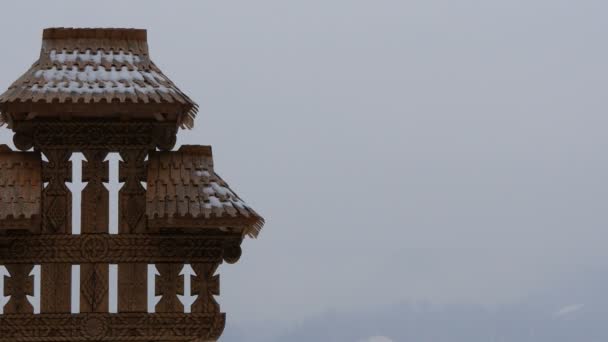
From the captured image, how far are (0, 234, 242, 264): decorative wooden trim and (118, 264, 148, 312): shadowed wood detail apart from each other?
82 millimetres

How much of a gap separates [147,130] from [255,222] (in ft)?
4.84

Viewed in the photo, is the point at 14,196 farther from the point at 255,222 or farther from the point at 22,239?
the point at 255,222

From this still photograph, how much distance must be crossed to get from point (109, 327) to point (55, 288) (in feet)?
2.18

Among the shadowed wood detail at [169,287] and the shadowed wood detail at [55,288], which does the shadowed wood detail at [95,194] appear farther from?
the shadowed wood detail at [169,287]

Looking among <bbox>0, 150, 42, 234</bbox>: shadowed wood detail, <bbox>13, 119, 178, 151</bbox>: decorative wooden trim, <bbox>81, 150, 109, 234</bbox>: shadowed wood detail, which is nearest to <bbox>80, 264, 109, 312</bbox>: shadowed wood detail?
<bbox>81, 150, 109, 234</bbox>: shadowed wood detail

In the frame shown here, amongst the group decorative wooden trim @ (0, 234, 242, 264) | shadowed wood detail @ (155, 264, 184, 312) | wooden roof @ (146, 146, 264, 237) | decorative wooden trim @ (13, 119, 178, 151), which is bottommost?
shadowed wood detail @ (155, 264, 184, 312)

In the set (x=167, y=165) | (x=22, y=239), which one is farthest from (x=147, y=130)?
(x=22, y=239)

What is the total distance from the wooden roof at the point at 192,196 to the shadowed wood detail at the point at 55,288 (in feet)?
3.32

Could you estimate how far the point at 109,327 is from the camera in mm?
18219

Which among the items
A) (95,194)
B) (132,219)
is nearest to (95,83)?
(95,194)

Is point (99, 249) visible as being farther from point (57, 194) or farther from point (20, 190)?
point (20, 190)

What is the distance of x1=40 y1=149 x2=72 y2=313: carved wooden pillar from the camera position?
719 inches

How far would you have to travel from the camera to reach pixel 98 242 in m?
18.4

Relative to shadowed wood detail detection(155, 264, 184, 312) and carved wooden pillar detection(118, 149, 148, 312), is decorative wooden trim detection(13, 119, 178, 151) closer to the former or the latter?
carved wooden pillar detection(118, 149, 148, 312)
